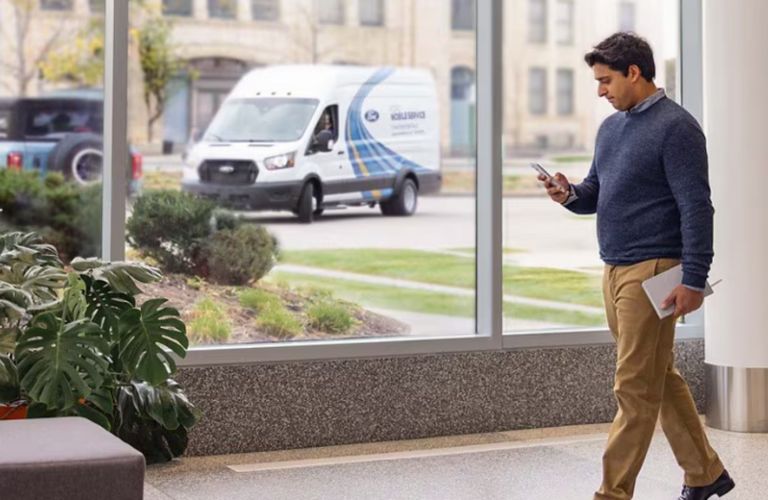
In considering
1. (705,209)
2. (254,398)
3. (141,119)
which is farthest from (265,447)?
(705,209)

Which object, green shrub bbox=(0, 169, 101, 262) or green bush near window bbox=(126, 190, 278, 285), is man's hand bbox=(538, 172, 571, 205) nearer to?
green bush near window bbox=(126, 190, 278, 285)

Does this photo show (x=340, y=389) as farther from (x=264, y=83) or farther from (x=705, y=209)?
(x=705, y=209)

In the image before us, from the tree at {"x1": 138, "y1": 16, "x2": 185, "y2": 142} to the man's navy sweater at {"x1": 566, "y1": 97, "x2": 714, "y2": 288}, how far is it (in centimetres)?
206

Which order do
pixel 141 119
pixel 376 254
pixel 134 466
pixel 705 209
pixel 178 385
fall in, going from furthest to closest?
pixel 376 254, pixel 141 119, pixel 178 385, pixel 705 209, pixel 134 466

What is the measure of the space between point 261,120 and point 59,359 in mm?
1828

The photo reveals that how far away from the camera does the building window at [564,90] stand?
6.17 m

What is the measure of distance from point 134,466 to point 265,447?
2.49 metres

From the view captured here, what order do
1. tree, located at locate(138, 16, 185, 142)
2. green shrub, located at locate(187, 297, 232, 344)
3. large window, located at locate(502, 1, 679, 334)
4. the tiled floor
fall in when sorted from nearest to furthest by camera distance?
the tiled floor → tree, located at locate(138, 16, 185, 142) → green shrub, located at locate(187, 297, 232, 344) → large window, located at locate(502, 1, 679, 334)

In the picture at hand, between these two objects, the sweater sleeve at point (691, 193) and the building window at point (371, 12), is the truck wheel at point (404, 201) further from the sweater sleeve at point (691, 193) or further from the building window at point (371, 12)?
the sweater sleeve at point (691, 193)

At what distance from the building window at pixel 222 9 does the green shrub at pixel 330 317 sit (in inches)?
53.2

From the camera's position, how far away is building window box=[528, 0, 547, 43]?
609 cm

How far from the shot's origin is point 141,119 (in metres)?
5.32

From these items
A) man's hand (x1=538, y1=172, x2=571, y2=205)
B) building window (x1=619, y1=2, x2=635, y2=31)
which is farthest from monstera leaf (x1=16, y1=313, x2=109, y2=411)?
building window (x1=619, y1=2, x2=635, y2=31)

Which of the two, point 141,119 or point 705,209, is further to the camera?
point 141,119
